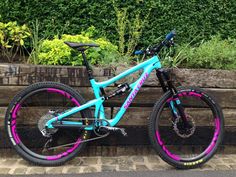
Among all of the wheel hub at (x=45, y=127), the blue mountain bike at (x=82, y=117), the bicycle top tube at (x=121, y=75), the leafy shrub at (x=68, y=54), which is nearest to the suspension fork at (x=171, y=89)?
the blue mountain bike at (x=82, y=117)

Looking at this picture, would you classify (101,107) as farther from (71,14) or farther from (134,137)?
(71,14)

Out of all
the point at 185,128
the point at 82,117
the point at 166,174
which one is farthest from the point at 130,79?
the point at 166,174

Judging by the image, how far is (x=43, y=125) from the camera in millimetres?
3979

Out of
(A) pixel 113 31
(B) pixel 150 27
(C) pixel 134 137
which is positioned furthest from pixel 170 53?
(C) pixel 134 137

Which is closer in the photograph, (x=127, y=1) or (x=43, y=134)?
(x=43, y=134)

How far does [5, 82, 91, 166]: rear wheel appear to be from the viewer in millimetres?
3900

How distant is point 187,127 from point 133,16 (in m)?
2.01

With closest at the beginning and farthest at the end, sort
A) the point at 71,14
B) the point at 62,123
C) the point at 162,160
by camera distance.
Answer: the point at 62,123
the point at 162,160
the point at 71,14

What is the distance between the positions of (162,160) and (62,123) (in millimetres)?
1269

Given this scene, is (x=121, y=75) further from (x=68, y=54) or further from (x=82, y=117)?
(x=68, y=54)

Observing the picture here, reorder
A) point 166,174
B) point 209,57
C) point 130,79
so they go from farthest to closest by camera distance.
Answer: point 209,57 < point 130,79 < point 166,174

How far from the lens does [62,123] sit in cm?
396

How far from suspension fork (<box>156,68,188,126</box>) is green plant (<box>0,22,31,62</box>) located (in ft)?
6.28

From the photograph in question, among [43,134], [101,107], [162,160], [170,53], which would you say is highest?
[170,53]
